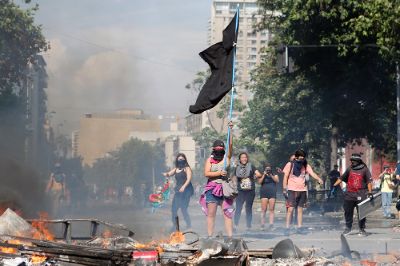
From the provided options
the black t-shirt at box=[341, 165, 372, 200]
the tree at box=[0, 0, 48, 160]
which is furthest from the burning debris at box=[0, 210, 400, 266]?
the tree at box=[0, 0, 48, 160]

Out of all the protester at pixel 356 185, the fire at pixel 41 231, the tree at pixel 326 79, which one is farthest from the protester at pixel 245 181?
the tree at pixel 326 79

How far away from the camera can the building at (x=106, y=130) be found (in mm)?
30130

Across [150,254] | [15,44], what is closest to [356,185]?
[150,254]

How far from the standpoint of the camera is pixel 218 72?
46.4 feet

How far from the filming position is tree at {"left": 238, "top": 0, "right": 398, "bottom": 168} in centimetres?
2697

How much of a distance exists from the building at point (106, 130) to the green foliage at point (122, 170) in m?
0.93

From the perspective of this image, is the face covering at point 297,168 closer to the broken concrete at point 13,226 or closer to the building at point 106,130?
the broken concrete at point 13,226

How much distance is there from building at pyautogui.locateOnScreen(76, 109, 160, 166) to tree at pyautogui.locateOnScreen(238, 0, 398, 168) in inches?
219

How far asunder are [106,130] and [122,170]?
43.1 feet

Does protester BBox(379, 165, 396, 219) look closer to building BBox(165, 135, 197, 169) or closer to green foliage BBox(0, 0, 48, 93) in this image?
green foliage BBox(0, 0, 48, 93)

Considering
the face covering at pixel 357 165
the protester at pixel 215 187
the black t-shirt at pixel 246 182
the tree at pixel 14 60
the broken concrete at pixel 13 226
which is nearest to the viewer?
the broken concrete at pixel 13 226

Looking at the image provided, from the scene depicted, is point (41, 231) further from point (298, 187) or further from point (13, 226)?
point (298, 187)

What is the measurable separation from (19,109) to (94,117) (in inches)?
155

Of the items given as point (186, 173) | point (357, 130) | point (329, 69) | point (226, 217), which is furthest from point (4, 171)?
point (357, 130)
